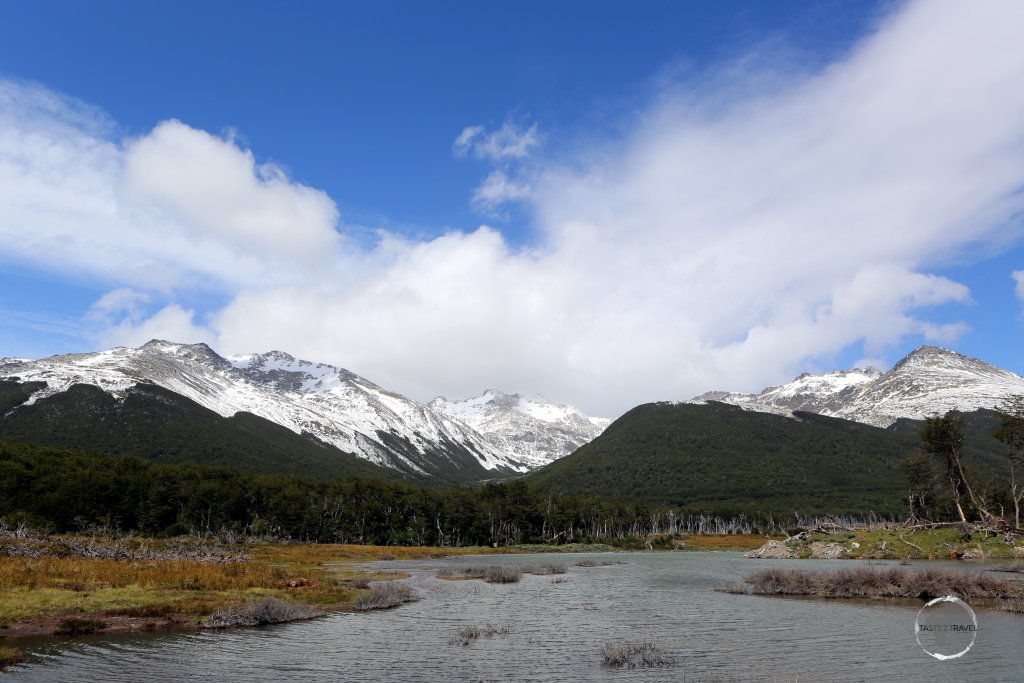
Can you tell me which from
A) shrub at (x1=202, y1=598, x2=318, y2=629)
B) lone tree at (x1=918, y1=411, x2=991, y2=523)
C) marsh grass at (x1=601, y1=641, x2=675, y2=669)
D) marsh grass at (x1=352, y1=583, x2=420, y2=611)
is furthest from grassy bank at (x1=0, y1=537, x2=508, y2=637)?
lone tree at (x1=918, y1=411, x2=991, y2=523)

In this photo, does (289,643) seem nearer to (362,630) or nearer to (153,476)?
(362,630)

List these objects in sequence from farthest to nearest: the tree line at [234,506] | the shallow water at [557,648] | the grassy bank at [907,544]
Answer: the tree line at [234,506] < the grassy bank at [907,544] < the shallow water at [557,648]

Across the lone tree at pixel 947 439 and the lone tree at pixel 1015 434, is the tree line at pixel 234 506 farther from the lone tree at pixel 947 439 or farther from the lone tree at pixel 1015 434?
the lone tree at pixel 1015 434

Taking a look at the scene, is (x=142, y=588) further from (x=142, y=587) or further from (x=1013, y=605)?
(x=1013, y=605)

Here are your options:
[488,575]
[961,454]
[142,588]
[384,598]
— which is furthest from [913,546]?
[142,588]

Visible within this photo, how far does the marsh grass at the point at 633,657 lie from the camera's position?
89.6 ft

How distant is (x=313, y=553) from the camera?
116 m

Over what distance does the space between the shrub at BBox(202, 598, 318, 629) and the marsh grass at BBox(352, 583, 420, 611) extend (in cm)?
601

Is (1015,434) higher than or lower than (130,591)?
higher

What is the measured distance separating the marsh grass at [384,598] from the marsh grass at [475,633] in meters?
13.0

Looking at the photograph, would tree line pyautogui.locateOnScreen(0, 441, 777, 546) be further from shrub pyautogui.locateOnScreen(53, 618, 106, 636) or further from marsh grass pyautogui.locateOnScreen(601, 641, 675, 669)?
marsh grass pyautogui.locateOnScreen(601, 641, 675, 669)

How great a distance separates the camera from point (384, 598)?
49656mm

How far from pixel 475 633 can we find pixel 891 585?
35860 mm

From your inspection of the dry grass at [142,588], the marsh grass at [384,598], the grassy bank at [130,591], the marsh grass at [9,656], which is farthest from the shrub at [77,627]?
the marsh grass at [384,598]
